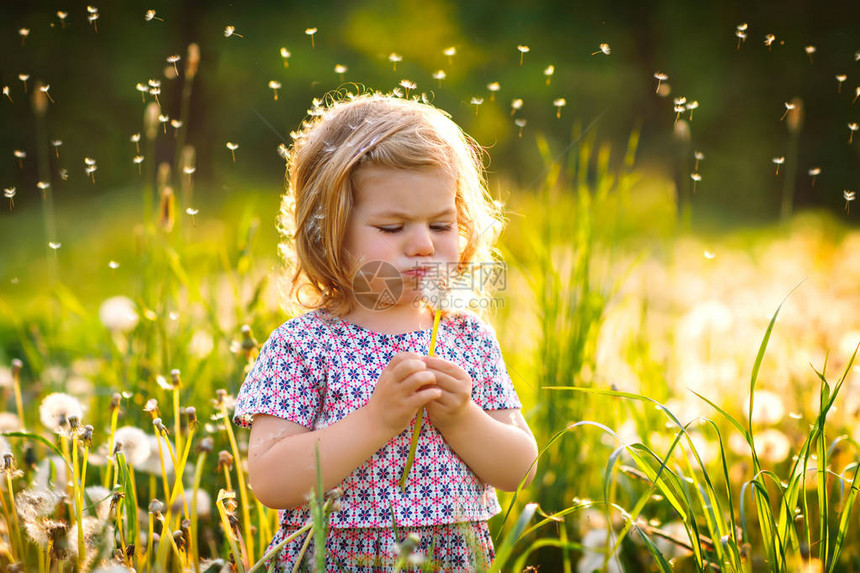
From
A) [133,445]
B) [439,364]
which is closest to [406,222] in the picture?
[439,364]

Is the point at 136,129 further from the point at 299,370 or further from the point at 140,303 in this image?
the point at 299,370

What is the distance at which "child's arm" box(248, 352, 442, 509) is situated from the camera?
1.39 m

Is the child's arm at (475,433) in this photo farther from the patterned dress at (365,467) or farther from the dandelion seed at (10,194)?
the dandelion seed at (10,194)

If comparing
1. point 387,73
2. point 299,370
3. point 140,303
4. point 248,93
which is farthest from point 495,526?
point 248,93

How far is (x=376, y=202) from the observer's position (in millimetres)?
1525

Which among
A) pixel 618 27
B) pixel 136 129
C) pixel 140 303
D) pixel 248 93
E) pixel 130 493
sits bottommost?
Result: pixel 130 493

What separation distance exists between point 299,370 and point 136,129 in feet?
25.8

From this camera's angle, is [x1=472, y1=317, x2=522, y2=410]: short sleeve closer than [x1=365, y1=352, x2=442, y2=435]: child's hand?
No

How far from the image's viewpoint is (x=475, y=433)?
151 centimetres

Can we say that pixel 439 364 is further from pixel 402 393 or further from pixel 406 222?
pixel 406 222

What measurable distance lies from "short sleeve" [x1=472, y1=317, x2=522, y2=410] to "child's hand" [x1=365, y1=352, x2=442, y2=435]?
0.85 feet

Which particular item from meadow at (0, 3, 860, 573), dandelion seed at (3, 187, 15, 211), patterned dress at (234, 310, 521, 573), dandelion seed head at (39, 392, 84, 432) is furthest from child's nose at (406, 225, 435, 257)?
dandelion seed head at (39, 392, 84, 432)

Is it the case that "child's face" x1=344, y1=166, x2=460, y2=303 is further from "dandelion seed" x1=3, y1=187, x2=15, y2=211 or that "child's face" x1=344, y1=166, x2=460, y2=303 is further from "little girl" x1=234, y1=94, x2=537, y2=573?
"dandelion seed" x1=3, y1=187, x2=15, y2=211

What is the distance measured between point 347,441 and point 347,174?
506mm
